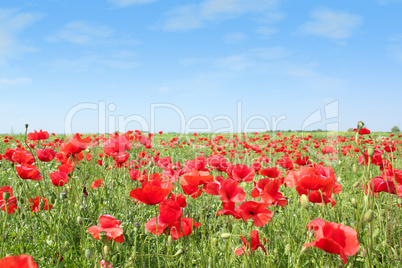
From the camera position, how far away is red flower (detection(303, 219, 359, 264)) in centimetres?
109

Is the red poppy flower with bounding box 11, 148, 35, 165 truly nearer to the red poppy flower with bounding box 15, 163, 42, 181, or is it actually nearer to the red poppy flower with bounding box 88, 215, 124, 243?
the red poppy flower with bounding box 15, 163, 42, 181

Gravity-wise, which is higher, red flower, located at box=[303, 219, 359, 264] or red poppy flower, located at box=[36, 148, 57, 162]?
red poppy flower, located at box=[36, 148, 57, 162]

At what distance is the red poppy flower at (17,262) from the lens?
2.18 ft

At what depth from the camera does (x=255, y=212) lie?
57.9 inches

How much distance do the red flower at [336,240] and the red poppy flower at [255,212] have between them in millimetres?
324

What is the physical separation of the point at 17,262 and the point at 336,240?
103cm

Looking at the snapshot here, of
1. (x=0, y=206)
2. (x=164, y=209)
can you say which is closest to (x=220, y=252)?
(x=164, y=209)

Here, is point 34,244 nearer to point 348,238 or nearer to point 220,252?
point 220,252

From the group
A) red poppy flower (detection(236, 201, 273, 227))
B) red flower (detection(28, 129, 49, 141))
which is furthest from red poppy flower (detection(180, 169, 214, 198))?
red flower (detection(28, 129, 49, 141))

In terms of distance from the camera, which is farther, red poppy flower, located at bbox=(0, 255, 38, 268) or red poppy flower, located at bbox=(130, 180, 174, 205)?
red poppy flower, located at bbox=(130, 180, 174, 205)

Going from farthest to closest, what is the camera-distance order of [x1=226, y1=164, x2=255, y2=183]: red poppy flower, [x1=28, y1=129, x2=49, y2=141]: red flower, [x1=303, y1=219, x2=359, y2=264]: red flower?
[x1=28, y1=129, x2=49, y2=141]: red flower → [x1=226, y1=164, x2=255, y2=183]: red poppy flower → [x1=303, y1=219, x2=359, y2=264]: red flower

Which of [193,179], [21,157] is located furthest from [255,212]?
[21,157]

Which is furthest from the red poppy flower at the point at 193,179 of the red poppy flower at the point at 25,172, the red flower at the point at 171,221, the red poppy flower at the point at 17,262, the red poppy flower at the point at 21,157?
the red poppy flower at the point at 21,157

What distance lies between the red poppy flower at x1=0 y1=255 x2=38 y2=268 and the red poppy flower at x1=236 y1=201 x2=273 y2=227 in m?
0.94
